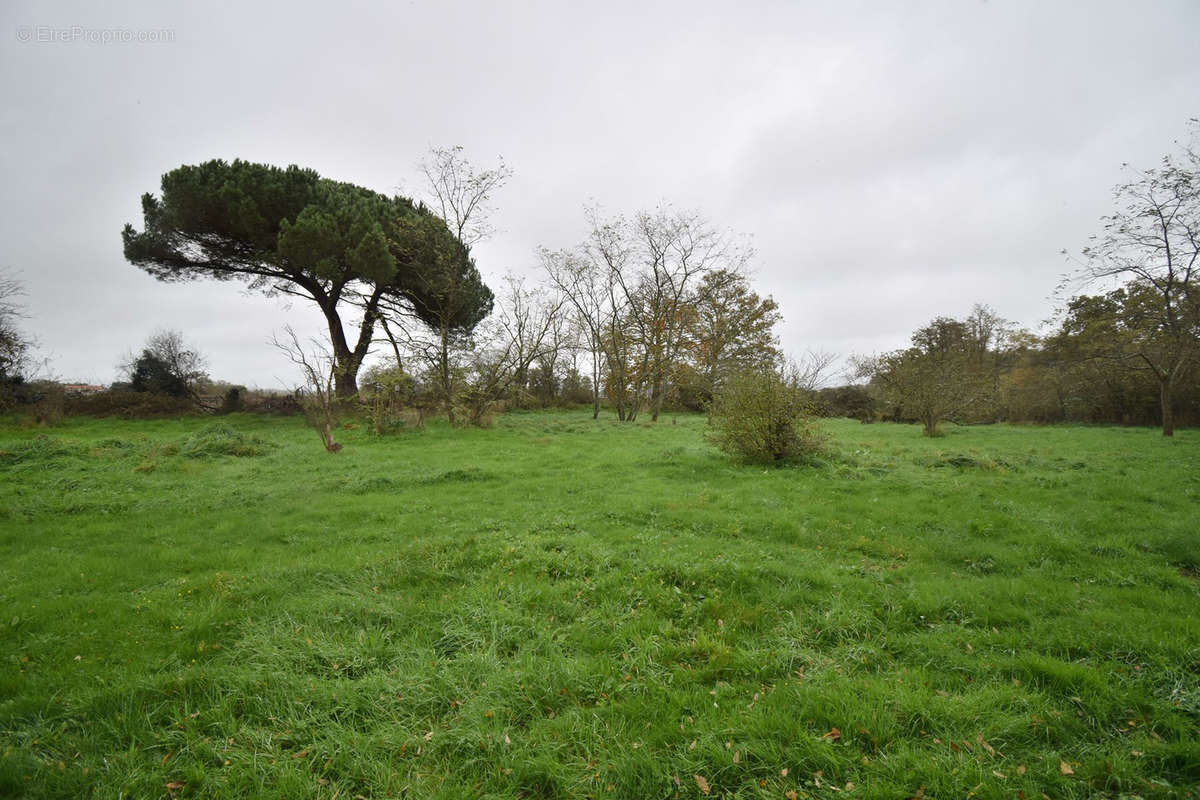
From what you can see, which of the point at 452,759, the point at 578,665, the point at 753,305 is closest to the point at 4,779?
the point at 452,759

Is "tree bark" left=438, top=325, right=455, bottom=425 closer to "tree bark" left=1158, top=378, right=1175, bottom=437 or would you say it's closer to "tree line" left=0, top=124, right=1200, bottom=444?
"tree line" left=0, top=124, right=1200, bottom=444

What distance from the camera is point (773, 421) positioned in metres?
11.1

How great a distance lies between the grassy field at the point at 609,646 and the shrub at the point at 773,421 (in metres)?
2.93

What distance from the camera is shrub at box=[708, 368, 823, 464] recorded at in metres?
11.1

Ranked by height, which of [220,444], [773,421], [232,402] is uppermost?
[232,402]

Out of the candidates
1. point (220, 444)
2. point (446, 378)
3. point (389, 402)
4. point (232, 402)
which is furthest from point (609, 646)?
point (232, 402)

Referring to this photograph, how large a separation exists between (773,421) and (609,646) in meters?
8.47

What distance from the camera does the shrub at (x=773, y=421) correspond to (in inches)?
439

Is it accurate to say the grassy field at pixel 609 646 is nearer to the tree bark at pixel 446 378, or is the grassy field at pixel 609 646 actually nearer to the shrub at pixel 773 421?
the shrub at pixel 773 421

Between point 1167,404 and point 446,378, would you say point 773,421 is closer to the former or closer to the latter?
point 446,378

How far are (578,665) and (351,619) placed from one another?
7.61 ft

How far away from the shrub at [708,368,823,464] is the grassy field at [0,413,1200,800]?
9.60 ft

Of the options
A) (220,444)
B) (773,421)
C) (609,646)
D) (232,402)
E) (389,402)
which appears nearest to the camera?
(609,646)

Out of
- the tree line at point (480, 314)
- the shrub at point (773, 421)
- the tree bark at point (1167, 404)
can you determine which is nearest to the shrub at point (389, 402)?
the tree line at point (480, 314)
